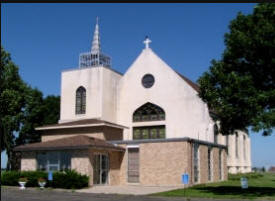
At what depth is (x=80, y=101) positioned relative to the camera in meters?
44.2

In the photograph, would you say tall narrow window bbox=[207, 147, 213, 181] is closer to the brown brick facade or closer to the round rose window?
the brown brick facade

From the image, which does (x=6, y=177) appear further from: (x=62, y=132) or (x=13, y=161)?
(x=13, y=161)

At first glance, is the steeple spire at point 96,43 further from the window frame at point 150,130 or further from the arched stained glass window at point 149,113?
the window frame at point 150,130

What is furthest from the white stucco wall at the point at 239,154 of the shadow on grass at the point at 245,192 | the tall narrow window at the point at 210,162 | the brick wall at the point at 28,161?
the brick wall at the point at 28,161

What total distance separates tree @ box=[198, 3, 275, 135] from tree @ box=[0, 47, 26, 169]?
21343 millimetres

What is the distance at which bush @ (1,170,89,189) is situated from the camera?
27.4 meters

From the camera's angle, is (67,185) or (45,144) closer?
(67,185)

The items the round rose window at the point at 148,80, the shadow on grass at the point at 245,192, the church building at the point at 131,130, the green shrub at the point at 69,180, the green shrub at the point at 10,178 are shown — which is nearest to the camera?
the shadow on grass at the point at 245,192

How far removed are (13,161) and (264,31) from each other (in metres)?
31.1

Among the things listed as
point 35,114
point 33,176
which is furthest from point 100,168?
point 35,114

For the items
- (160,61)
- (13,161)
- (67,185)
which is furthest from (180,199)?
(13,161)

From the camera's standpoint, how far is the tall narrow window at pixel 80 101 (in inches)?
1729

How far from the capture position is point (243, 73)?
23.7 meters

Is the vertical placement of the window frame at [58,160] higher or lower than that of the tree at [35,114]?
lower
